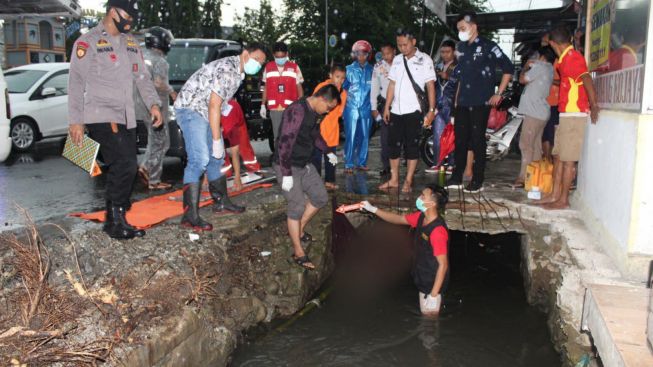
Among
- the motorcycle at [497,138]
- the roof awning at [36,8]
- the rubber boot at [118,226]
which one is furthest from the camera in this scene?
the motorcycle at [497,138]

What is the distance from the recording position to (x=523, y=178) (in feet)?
23.0

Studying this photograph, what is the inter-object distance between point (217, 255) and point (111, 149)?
1.23 m

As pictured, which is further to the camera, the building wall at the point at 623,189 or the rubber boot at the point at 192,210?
the rubber boot at the point at 192,210

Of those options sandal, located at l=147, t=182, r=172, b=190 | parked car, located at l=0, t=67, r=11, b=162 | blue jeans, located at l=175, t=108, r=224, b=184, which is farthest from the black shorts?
parked car, located at l=0, t=67, r=11, b=162

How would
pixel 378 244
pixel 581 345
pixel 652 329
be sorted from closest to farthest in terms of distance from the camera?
pixel 652 329, pixel 581 345, pixel 378 244

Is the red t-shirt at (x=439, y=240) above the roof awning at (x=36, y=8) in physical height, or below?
below

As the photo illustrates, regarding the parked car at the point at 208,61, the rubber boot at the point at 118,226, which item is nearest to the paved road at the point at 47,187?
the parked car at the point at 208,61

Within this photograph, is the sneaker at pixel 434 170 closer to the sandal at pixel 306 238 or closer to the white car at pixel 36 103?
the sandal at pixel 306 238

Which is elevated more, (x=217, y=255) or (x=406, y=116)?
(x=406, y=116)

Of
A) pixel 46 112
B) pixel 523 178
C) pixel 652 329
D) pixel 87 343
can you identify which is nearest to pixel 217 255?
pixel 87 343

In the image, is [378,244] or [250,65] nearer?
[250,65]

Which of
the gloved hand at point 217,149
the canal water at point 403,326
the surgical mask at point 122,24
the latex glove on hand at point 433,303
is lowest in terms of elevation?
the canal water at point 403,326

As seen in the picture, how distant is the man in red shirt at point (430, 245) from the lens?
16.6 ft

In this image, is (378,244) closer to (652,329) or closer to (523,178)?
(523,178)
